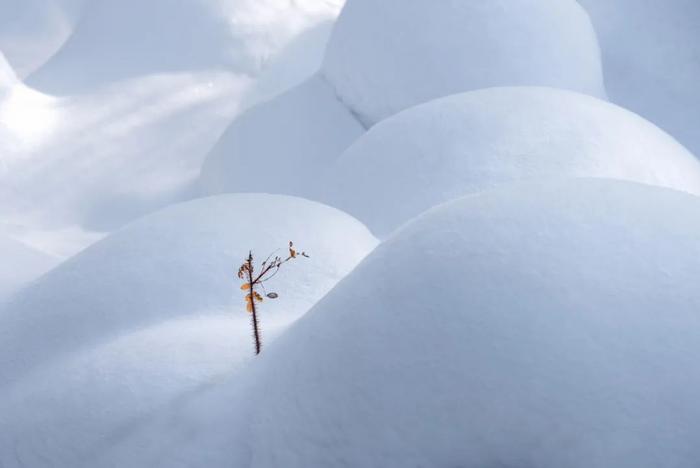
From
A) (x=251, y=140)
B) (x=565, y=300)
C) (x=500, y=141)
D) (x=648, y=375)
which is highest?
(x=251, y=140)

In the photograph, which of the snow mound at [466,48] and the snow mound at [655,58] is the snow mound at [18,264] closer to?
the snow mound at [466,48]

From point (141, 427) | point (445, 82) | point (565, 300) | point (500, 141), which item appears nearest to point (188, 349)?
point (141, 427)

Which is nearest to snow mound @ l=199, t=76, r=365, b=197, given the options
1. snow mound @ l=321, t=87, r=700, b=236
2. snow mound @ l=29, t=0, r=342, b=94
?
snow mound @ l=29, t=0, r=342, b=94

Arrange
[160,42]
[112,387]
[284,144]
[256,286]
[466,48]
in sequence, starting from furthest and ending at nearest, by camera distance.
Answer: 1. [160,42]
2. [284,144]
3. [466,48]
4. [256,286]
5. [112,387]

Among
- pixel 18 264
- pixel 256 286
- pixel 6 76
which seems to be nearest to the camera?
pixel 256 286

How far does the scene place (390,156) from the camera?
9.33 ft

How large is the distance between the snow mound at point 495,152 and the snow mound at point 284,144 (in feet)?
2.97

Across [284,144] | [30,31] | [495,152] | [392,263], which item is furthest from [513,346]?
[30,31]

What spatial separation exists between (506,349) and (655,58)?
11.3ft

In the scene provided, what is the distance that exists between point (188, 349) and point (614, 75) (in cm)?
316

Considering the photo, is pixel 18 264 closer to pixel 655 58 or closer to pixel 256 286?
pixel 256 286

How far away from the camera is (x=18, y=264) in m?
2.77

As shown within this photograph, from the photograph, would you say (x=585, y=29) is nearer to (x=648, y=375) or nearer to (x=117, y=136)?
(x=117, y=136)

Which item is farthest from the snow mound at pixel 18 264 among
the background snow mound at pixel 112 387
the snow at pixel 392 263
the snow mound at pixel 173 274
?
the background snow mound at pixel 112 387
